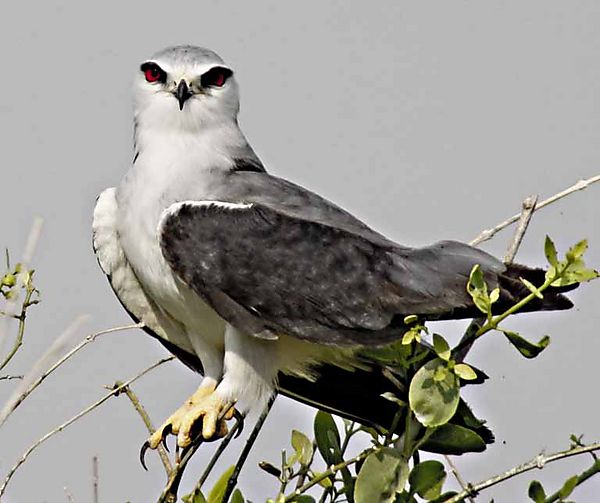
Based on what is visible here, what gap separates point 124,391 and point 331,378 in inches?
47.0

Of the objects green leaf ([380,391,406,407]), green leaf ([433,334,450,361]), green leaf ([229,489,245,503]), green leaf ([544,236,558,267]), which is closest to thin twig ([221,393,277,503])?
green leaf ([229,489,245,503])

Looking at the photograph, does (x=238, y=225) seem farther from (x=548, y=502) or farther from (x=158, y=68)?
(x=548, y=502)

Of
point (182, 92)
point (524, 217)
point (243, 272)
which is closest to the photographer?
point (524, 217)

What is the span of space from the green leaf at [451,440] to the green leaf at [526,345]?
1.32 ft

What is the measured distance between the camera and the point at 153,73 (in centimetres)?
502

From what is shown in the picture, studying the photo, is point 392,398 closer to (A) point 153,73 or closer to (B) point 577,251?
(B) point 577,251

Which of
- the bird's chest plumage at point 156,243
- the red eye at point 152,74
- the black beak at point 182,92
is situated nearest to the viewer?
the bird's chest plumage at point 156,243

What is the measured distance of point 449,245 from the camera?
4.27m

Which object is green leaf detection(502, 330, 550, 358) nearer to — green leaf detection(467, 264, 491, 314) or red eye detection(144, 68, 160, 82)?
green leaf detection(467, 264, 491, 314)

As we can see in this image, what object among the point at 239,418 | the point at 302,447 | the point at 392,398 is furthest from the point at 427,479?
the point at 239,418

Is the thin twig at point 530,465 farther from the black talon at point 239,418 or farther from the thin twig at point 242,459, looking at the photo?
the black talon at point 239,418

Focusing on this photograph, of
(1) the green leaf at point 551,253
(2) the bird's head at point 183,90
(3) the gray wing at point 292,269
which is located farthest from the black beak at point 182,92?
(1) the green leaf at point 551,253

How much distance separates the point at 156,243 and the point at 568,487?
74.2 inches

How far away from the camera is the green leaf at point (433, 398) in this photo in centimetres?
334
